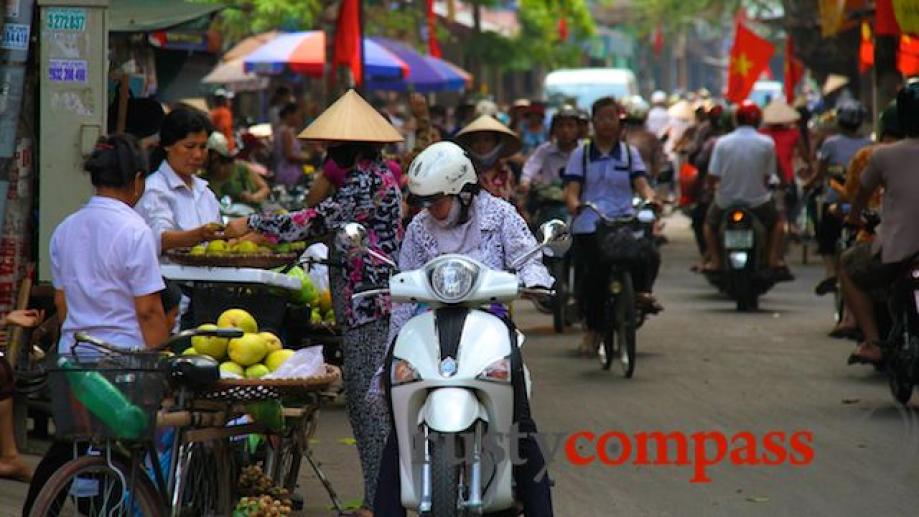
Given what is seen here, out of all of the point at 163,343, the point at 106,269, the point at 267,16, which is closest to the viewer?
the point at 163,343

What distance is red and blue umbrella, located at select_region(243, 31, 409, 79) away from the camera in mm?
25344

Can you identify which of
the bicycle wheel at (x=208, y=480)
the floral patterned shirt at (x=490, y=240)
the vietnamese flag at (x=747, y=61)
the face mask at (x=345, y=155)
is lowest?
the bicycle wheel at (x=208, y=480)

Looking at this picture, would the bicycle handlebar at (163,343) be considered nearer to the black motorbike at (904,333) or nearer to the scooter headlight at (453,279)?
the scooter headlight at (453,279)

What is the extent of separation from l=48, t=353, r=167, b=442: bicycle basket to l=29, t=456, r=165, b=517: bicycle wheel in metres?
0.18

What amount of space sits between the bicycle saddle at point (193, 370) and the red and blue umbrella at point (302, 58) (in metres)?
18.8

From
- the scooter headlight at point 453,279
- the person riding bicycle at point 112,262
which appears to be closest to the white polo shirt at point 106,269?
the person riding bicycle at point 112,262

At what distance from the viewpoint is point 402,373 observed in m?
6.73

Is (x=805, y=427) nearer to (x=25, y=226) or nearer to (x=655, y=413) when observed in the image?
(x=655, y=413)

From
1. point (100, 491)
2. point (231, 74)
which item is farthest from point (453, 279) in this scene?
→ point (231, 74)

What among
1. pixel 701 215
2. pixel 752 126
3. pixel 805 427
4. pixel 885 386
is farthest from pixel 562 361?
pixel 701 215

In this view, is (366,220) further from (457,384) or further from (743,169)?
(743,169)

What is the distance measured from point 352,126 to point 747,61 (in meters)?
21.8

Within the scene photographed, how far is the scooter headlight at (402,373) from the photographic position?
6.68 meters

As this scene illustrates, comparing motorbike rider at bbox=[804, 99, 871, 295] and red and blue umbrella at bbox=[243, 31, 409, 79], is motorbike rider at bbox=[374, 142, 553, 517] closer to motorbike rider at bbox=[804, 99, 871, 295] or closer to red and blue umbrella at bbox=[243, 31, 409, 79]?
motorbike rider at bbox=[804, 99, 871, 295]
